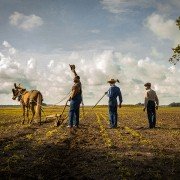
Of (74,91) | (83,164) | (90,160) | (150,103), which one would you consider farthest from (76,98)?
(83,164)

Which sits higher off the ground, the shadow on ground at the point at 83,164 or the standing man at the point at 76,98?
the standing man at the point at 76,98

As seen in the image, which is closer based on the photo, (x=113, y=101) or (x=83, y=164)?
(x=83, y=164)

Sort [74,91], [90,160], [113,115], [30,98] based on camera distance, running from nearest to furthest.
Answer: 1. [90,160]
2. [74,91]
3. [113,115]
4. [30,98]

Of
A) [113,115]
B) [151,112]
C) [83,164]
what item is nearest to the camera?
[83,164]

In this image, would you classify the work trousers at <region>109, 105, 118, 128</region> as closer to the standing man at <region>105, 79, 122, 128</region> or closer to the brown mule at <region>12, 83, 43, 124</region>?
the standing man at <region>105, 79, 122, 128</region>

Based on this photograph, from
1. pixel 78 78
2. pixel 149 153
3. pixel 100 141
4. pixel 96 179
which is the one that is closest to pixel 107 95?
pixel 78 78

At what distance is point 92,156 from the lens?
920cm

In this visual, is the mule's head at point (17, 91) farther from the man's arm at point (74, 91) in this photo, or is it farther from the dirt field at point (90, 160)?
the dirt field at point (90, 160)

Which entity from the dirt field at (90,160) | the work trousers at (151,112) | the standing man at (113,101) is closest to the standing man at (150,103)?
the work trousers at (151,112)

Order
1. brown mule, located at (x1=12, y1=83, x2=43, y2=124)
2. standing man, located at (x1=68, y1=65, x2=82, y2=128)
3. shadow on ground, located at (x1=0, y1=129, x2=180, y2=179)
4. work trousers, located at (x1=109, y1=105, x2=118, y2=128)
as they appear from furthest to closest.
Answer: brown mule, located at (x1=12, y1=83, x2=43, y2=124), work trousers, located at (x1=109, y1=105, x2=118, y2=128), standing man, located at (x1=68, y1=65, x2=82, y2=128), shadow on ground, located at (x1=0, y1=129, x2=180, y2=179)

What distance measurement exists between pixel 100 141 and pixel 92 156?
3.11 metres

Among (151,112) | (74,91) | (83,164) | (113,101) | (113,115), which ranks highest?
(74,91)

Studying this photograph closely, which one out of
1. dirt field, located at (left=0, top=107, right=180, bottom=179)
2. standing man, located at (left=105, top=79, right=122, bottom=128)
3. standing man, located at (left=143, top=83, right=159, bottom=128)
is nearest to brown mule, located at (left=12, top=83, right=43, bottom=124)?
standing man, located at (left=105, top=79, right=122, bottom=128)

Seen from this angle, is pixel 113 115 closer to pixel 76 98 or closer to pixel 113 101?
pixel 113 101
